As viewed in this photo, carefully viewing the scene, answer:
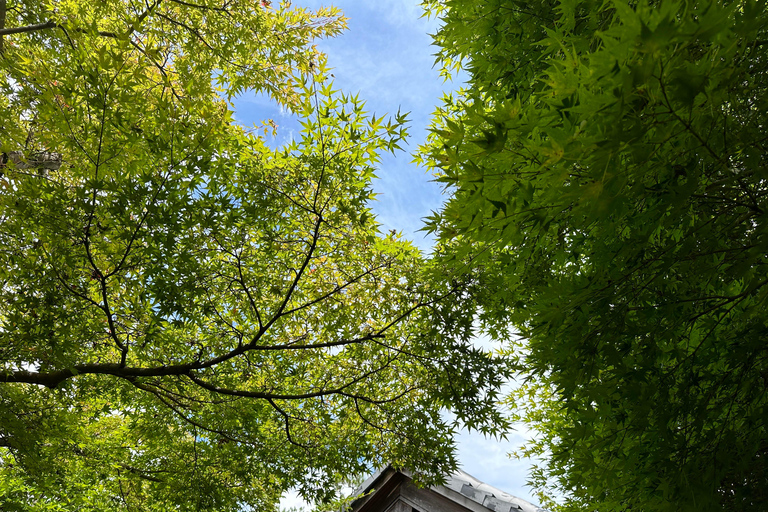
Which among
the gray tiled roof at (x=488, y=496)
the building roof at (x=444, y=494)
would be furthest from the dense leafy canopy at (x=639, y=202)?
the building roof at (x=444, y=494)

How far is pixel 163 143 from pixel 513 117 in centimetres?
281

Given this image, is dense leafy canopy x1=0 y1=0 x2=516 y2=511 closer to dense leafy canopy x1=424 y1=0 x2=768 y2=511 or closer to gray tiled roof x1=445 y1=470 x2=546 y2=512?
gray tiled roof x1=445 y1=470 x2=546 y2=512

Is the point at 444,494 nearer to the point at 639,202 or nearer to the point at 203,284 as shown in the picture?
the point at 203,284

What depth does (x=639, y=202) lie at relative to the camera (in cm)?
201

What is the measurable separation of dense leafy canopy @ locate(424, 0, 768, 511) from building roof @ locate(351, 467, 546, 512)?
10.6 feet

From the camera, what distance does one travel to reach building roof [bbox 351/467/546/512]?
5.79m

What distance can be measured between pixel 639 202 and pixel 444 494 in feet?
17.9

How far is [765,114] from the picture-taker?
183cm

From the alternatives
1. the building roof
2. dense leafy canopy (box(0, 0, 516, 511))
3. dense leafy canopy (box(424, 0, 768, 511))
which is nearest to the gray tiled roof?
the building roof

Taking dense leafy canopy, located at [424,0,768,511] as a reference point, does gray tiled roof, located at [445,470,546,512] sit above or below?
above

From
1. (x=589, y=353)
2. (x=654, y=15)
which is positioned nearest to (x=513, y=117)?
(x=654, y=15)

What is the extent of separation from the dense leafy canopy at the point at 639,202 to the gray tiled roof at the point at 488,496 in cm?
312

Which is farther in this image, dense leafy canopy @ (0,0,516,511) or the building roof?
the building roof

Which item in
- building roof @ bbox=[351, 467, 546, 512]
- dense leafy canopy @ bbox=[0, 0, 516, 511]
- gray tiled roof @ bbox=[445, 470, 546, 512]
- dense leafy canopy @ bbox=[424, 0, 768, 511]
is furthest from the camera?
building roof @ bbox=[351, 467, 546, 512]
